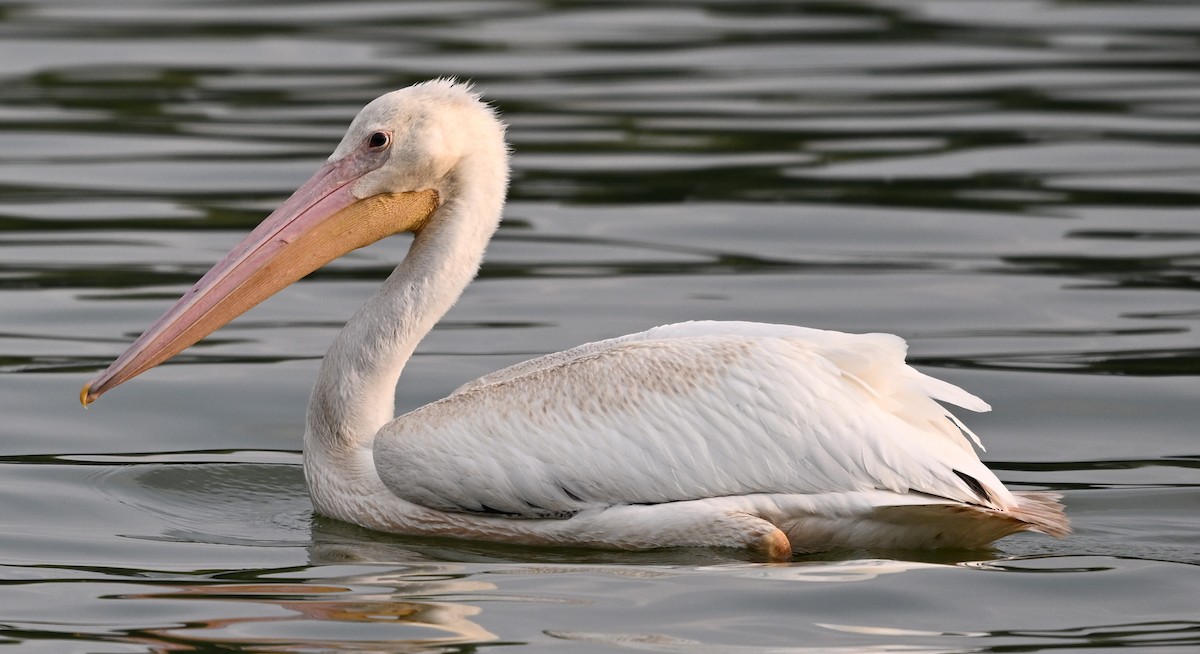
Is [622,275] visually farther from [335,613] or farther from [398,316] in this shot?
[335,613]

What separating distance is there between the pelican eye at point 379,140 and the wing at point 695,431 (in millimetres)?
801

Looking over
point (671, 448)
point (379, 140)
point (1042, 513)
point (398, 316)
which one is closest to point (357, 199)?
point (379, 140)

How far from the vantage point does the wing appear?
5137 mm

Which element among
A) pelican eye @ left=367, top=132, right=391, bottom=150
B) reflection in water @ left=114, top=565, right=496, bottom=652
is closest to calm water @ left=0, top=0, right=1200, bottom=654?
reflection in water @ left=114, top=565, right=496, bottom=652

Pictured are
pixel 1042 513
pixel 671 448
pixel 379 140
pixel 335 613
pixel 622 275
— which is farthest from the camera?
pixel 622 275

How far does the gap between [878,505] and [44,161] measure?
24.7 feet

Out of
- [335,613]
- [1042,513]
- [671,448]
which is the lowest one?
[335,613]

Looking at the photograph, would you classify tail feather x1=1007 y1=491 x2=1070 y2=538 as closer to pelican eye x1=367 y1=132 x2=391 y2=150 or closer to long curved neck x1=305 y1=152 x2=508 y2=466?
long curved neck x1=305 y1=152 x2=508 y2=466

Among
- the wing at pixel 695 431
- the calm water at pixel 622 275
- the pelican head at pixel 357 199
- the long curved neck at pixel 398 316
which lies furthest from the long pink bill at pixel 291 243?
the wing at pixel 695 431

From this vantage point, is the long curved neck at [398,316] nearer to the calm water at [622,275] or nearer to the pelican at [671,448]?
the pelican at [671,448]

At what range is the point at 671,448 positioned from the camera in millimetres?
5188

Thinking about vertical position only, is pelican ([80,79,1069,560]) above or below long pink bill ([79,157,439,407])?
below

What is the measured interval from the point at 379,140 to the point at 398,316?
19.8 inches

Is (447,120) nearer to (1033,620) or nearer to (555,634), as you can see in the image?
(555,634)
